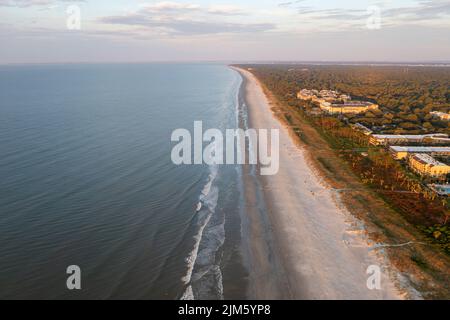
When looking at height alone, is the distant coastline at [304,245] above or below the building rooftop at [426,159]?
below

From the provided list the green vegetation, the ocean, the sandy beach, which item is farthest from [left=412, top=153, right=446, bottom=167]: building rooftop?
the ocean

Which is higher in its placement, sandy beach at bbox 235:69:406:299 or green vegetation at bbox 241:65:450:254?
green vegetation at bbox 241:65:450:254

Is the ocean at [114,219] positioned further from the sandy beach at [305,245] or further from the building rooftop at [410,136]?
the building rooftop at [410,136]

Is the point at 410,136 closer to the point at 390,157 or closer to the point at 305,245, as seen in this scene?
the point at 390,157

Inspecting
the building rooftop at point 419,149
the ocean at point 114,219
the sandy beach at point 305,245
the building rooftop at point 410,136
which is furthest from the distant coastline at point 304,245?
the building rooftop at point 410,136

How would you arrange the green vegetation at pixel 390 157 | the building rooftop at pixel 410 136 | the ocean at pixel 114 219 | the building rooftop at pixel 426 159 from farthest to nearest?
the building rooftop at pixel 410 136 < the building rooftop at pixel 426 159 < the green vegetation at pixel 390 157 < the ocean at pixel 114 219

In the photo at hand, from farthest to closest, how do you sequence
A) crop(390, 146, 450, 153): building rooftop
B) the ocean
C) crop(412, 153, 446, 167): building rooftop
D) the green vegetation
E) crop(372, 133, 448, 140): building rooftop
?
crop(372, 133, 448, 140): building rooftop < crop(390, 146, 450, 153): building rooftop < crop(412, 153, 446, 167): building rooftop < the green vegetation < the ocean

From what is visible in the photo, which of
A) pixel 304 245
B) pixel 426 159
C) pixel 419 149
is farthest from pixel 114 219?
pixel 419 149

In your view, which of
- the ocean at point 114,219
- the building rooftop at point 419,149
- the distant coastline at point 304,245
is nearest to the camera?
the distant coastline at point 304,245

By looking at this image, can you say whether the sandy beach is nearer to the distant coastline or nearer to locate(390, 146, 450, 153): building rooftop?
the distant coastline
